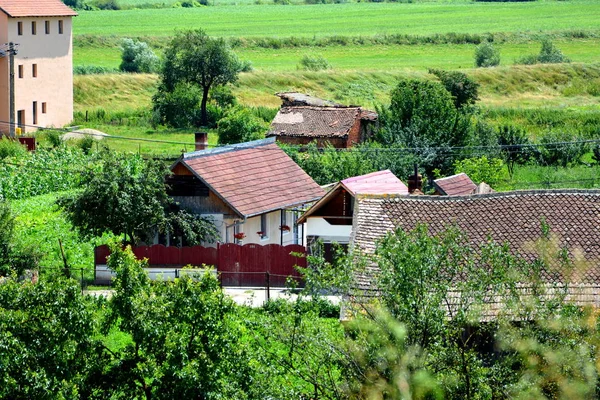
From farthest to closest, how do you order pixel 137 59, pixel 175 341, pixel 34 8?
pixel 137 59 < pixel 34 8 < pixel 175 341

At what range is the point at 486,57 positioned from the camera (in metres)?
107

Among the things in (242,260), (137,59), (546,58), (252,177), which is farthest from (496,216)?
(546,58)

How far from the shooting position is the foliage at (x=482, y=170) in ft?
170

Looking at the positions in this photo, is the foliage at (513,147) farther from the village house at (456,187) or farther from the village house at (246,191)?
the village house at (246,191)

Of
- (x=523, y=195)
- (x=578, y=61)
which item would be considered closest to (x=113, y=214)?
(x=523, y=195)

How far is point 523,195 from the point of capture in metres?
28.9

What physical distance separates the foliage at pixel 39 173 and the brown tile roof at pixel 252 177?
26.9 feet

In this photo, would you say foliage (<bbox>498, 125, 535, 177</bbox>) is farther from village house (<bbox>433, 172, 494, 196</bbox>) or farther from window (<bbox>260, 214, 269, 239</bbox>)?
window (<bbox>260, 214, 269, 239</bbox>)

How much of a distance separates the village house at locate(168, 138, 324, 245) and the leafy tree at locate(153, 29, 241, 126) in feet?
102

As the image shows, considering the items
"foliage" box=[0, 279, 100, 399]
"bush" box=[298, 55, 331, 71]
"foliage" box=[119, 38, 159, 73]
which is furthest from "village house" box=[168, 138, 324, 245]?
"bush" box=[298, 55, 331, 71]

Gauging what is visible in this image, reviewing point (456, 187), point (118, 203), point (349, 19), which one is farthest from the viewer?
point (349, 19)

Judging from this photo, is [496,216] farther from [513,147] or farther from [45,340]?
[513,147]

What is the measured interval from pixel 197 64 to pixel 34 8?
378 inches

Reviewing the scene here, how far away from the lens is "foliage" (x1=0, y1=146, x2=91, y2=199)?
169ft
